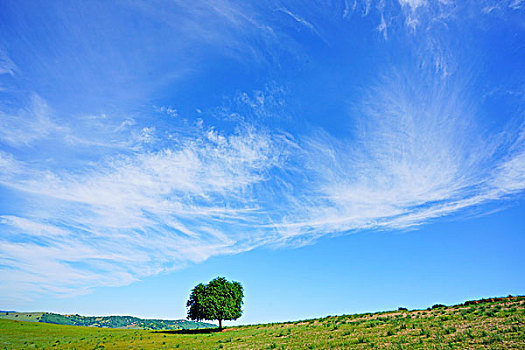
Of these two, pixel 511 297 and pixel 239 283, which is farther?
pixel 239 283

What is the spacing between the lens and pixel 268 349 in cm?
2891

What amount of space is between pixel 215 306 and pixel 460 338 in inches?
1968

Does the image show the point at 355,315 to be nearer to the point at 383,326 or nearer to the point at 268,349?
Result: the point at 383,326

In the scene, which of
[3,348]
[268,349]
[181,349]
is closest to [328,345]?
[268,349]

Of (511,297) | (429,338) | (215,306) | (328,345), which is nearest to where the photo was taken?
(429,338)

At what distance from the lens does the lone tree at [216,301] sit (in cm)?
6206

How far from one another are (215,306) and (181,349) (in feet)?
93.1

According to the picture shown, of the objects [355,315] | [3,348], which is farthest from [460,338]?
[3,348]

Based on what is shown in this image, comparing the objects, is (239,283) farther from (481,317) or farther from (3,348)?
(481,317)

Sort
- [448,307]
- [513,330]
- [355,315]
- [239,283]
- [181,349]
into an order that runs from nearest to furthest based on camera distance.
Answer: [513,330]
[181,349]
[448,307]
[355,315]
[239,283]

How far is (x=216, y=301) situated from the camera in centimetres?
6300

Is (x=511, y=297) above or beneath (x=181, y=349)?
above

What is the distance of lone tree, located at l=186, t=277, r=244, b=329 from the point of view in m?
62.1

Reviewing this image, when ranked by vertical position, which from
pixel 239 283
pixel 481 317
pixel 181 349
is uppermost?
pixel 239 283
